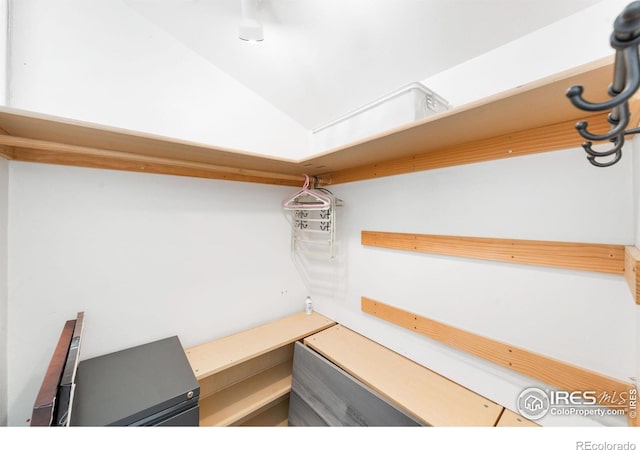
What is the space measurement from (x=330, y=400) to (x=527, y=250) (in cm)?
120

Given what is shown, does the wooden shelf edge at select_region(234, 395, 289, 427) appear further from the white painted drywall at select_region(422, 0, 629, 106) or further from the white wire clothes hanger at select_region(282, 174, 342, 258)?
→ the white painted drywall at select_region(422, 0, 629, 106)

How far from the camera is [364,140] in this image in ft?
3.43

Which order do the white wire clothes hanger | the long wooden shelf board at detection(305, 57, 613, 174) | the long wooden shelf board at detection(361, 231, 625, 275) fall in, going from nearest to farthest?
the long wooden shelf board at detection(305, 57, 613, 174), the long wooden shelf board at detection(361, 231, 625, 275), the white wire clothes hanger

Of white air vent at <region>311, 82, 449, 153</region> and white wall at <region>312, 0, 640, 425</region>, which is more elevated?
white air vent at <region>311, 82, 449, 153</region>

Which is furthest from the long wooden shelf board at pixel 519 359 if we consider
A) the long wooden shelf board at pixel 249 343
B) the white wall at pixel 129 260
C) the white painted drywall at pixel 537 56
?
the white wall at pixel 129 260

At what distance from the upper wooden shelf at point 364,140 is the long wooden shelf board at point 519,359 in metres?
0.81

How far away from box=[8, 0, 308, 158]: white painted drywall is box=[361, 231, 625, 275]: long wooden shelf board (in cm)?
135

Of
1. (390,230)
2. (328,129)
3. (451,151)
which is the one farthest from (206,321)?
(451,151)

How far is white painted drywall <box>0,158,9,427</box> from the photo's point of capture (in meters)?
0.97

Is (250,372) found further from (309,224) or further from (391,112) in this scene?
(391,112)

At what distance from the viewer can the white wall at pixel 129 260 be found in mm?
1065

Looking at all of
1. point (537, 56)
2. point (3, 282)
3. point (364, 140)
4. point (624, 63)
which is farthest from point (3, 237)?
point (537, 56)

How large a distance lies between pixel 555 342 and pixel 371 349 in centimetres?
87

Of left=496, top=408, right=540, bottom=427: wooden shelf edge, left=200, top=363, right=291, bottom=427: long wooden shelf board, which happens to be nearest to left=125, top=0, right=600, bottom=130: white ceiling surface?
left=496, top=408, right=540, bottom=427: wooden shelf edge
